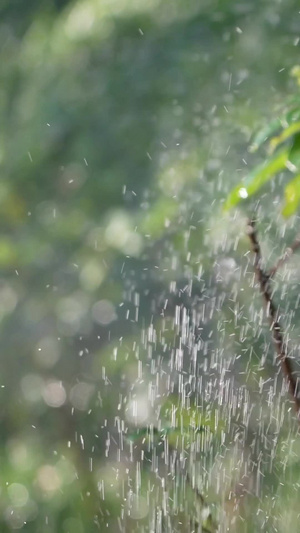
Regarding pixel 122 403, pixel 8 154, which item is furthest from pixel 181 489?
pixel 8 154

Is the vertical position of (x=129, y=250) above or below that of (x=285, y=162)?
below

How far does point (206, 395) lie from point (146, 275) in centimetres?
32

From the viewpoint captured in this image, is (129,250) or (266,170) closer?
(266,170)

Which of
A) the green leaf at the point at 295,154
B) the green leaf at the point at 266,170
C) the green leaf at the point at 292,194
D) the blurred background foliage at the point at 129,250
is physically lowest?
the blurred background foliage at the point at 129,250

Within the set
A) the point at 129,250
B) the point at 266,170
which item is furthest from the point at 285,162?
the point at 129,250

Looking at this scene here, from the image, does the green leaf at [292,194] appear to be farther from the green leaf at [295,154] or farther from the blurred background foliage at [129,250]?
the blurred background foliage at [129,250]

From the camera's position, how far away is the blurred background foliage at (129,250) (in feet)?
4.11

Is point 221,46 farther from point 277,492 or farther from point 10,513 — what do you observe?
point 10,513

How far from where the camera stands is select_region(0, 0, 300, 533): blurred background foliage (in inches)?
49.4

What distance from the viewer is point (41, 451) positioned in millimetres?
1489

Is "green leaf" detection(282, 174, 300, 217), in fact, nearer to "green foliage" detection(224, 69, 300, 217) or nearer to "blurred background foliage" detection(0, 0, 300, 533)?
"green foliage" detection(224, 69, 300, 217)

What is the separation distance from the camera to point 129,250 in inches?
58.2

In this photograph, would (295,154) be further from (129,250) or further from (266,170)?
(129,250)

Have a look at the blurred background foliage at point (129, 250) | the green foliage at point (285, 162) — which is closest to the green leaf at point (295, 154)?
the green foliage at point (285, 162)
